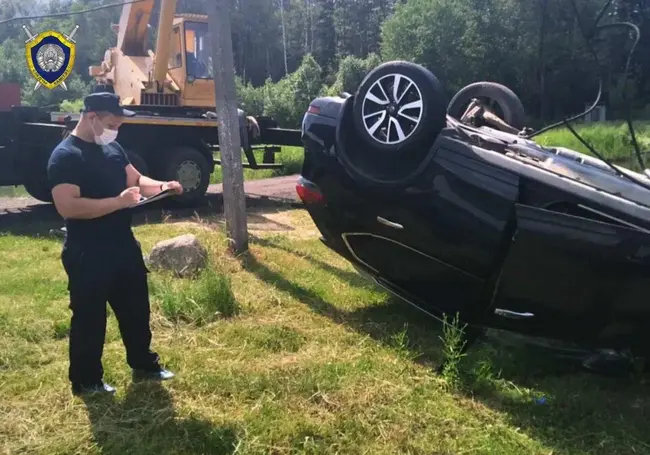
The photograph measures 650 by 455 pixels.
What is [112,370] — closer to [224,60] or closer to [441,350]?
[441,350]

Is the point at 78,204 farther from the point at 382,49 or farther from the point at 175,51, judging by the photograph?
the point at 382,49

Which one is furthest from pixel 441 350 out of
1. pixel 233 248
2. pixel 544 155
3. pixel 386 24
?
pixel 386 24

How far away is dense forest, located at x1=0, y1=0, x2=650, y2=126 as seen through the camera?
3725 centimetres

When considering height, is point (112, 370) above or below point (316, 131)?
below

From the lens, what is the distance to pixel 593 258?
11.9 ft

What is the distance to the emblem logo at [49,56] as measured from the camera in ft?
45.5

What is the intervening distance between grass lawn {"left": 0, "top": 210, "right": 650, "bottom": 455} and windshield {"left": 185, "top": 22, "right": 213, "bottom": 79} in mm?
7121

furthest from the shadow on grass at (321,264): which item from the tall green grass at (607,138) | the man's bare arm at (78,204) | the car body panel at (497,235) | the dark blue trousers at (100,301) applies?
the tall green grass at (607,138)

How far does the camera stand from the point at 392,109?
443 cm

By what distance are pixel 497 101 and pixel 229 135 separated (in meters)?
2.86

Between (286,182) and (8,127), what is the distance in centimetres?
677

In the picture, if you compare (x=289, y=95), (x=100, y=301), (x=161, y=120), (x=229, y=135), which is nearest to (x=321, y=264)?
(x=229, y=135)

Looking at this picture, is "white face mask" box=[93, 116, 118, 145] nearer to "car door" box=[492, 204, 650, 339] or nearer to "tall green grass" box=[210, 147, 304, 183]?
"car door" box=[492, 204, 650, 339]

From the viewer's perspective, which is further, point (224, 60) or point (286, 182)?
point (286, 182)
